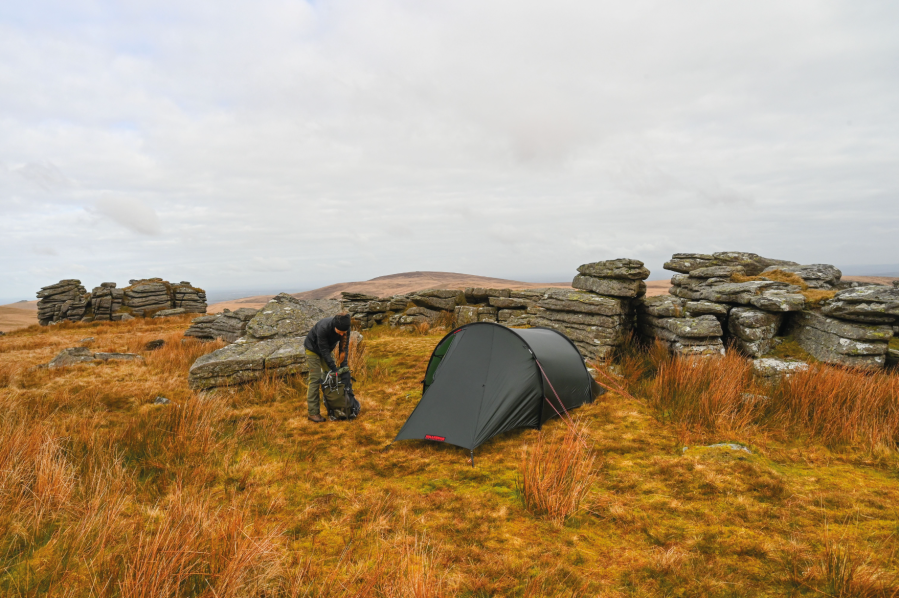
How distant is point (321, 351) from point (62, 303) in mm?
40634

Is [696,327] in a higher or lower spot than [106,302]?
lower

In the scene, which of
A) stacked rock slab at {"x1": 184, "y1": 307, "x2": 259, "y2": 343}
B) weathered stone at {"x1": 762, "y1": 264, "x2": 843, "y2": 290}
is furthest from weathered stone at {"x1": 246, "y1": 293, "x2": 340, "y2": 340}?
weathered stone at {"x1": 762, "y1": 264, "x2": 843, "y2": 290}

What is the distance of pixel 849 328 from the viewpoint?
8953mm

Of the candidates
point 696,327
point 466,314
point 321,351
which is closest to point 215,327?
point 466,314

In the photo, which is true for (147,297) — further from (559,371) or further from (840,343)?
(840,343)

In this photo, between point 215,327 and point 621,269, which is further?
→ point 215,327

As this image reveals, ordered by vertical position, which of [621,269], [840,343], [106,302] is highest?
[621,269]

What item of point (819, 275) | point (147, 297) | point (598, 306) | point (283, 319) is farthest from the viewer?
point (147, 297)

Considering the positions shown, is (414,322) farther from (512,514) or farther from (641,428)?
(512,514)

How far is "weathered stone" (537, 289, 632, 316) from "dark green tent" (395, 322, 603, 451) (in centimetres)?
410

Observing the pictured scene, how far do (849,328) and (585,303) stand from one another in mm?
5946

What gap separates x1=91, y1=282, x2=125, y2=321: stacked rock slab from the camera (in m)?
33.5

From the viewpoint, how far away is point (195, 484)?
5.23 metres

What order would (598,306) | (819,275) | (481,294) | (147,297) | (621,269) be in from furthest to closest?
1. (147,297)
2. (481,294)
3. (819,275)
4. (621,269)
5. (598,306)
